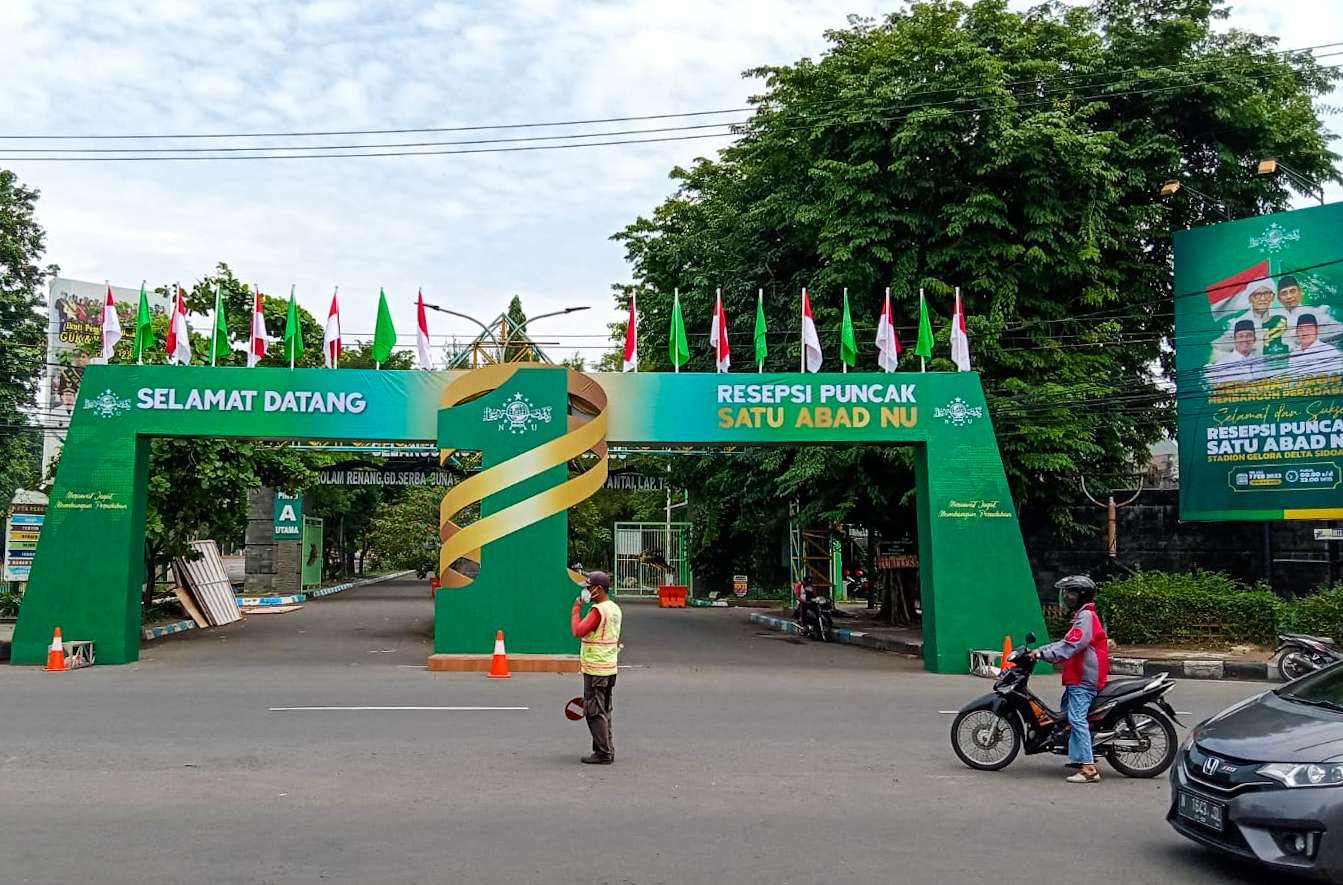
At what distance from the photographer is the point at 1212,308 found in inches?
889

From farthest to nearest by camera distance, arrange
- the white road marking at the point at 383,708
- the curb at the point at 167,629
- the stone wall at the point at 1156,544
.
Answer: the curb at the point at 167,629 → the stone wall at the point at 1156,544 → the white road marking at the point at 383,708

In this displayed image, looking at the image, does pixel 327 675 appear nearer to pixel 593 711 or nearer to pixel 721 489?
pixel 593 711

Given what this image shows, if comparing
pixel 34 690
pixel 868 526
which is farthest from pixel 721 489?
pixel 34 690

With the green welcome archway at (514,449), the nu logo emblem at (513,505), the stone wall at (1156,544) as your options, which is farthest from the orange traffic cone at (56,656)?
the stone wall at (1156,544)

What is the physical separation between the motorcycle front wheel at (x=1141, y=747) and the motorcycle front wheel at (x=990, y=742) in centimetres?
74

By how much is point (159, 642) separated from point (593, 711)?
17.0 meters

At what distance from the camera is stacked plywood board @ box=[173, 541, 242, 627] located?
28250 mm

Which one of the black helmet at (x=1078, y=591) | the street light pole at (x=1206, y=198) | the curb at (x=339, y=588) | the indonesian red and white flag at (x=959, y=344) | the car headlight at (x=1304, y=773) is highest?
the street light pole at (x=1206, y=198)

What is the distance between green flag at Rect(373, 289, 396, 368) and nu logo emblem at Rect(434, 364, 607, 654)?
1350 mm

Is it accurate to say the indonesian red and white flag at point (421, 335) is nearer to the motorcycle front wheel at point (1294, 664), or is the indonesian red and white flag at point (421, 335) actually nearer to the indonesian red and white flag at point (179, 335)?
the indonesian red and white flag at point (179, 335)

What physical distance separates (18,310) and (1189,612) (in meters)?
35.1

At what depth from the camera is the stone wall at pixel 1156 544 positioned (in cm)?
2406

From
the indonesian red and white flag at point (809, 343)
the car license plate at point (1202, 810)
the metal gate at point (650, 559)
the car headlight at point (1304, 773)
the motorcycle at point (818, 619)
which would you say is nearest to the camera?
the car headlight at point (1304, 773)

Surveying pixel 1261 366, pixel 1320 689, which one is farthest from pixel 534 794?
pixel 1261 366
